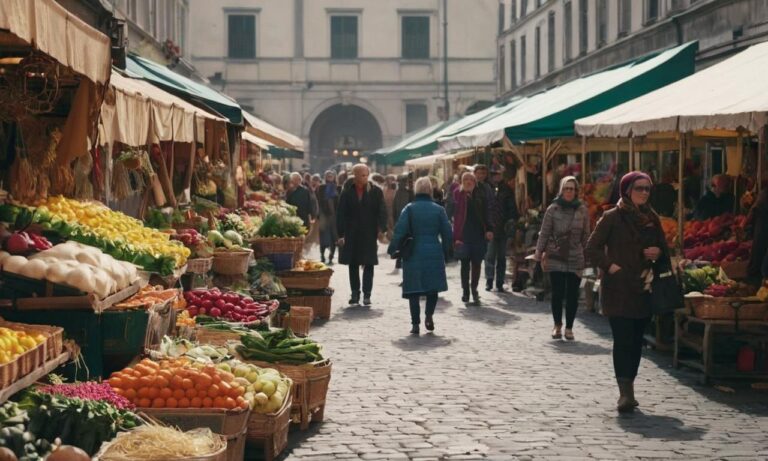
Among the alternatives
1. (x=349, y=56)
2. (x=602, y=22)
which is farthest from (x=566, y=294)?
(x=349, y=56)

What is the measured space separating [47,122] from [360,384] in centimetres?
350

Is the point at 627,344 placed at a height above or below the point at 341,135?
below

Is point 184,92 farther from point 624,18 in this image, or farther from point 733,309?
point 624,18

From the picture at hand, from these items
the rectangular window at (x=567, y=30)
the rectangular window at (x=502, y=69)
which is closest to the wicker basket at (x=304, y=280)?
the rectangular window at (x=567, y=30)

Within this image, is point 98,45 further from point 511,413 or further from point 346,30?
point 346,30

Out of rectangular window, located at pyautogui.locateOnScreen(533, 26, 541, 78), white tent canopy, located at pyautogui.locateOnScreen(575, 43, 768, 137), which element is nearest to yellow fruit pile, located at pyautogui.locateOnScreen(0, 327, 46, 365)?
white tent canopy, located at pyautogui.locateOnScreen(575, 43, 768, 137)

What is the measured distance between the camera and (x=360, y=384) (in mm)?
10938

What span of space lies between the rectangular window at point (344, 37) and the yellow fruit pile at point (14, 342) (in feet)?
171

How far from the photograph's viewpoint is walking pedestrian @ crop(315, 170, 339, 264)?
25984 mm

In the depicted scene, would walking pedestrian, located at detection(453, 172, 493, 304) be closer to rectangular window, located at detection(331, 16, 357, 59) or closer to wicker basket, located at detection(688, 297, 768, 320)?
wicker basket, located at detection(688, 297, 768, 320)

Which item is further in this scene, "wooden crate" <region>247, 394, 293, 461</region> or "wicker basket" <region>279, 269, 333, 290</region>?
"wicker basket" <region>279, 269, 333, 290</region>

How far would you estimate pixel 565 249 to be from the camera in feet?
45.9

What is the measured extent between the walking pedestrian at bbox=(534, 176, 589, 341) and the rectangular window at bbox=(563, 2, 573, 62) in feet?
76.5

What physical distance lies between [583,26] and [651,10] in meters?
8.12
